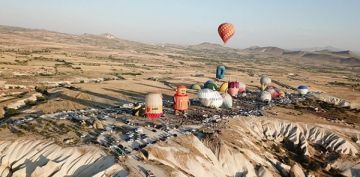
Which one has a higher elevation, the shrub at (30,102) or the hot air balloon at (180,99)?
the hot air balloon at (180,99)

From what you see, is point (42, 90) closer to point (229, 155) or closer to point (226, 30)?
point (226, 30)

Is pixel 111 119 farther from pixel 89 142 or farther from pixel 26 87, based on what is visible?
pixel 26 87

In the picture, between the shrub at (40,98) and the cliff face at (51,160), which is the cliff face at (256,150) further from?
the shrub at (40,98)

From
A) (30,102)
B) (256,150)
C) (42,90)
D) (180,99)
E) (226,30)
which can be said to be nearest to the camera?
(256,150)

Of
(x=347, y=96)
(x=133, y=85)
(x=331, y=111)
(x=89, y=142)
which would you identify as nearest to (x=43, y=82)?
(x=133, y=85)

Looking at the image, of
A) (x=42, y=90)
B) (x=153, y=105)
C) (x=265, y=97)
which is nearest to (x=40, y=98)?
(x=42, y=90)

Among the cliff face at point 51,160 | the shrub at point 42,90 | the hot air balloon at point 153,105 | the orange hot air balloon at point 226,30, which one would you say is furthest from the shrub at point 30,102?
the orange hot air balloon at point 226,30

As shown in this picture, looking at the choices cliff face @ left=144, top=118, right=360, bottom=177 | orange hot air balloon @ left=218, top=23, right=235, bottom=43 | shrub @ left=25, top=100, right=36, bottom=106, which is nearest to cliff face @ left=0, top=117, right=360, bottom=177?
cliff face @ left=144, top=118, right=360, bottom=177
